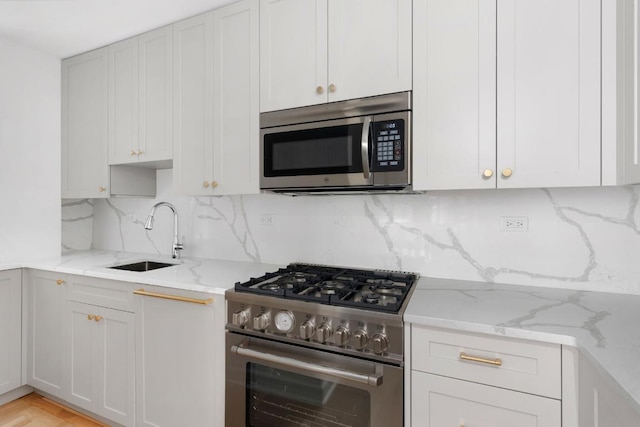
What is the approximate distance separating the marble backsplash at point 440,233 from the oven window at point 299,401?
76cm

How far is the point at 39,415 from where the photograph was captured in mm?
2170

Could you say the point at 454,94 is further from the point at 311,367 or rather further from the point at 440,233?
the point at 311,367

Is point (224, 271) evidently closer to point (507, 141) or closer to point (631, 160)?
point (507, 141)

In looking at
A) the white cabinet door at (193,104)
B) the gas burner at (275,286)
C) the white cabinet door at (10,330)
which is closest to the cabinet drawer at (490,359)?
the gas burner at (275,286)

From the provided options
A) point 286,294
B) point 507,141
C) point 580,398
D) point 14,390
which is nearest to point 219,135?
point 286,294

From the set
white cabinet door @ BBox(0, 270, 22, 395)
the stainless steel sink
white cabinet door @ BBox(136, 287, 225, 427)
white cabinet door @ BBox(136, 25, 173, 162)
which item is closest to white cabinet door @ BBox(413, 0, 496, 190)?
white cabinet door @ BBox(136, 287, 225, 427)

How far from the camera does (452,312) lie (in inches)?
50.2

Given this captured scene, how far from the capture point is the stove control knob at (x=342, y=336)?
52.0 inches

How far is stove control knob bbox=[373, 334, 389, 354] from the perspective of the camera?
127 cm

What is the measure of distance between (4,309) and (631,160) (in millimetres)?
3398

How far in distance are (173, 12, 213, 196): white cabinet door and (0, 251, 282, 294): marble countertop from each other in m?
0.49

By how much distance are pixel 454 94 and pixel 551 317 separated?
95cm

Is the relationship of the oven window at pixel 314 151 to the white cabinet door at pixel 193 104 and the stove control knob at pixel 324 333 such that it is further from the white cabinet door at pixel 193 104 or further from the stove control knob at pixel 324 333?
the stove control knob at pixel 324 333

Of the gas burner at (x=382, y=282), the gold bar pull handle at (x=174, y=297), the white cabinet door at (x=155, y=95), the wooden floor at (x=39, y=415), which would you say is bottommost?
the wooden floor at (x=39, y=415)
